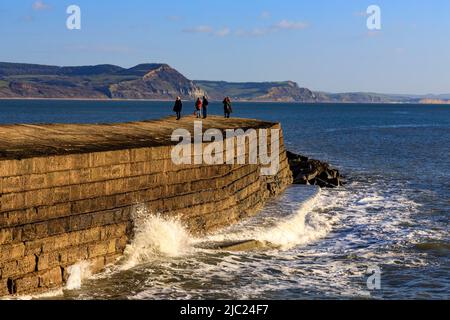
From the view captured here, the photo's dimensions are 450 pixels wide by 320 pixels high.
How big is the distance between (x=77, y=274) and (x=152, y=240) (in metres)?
2.53

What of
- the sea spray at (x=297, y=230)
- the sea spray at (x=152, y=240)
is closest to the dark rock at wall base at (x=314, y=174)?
the sea spray at (x=297, y=230)

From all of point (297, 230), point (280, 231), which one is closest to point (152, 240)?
point (280, 231)

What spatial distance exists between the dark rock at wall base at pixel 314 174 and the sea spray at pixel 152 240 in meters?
16.4

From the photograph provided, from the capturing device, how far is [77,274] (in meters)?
13.3

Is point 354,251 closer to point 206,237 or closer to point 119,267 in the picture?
point 206,237

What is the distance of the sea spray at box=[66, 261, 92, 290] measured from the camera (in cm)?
1300

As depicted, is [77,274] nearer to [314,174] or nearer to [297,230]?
[297,230]

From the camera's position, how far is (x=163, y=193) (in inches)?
656

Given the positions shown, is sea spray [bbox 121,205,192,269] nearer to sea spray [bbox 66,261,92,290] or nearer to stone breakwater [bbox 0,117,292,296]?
stone breakwater [bbox 0,117,292,296]
